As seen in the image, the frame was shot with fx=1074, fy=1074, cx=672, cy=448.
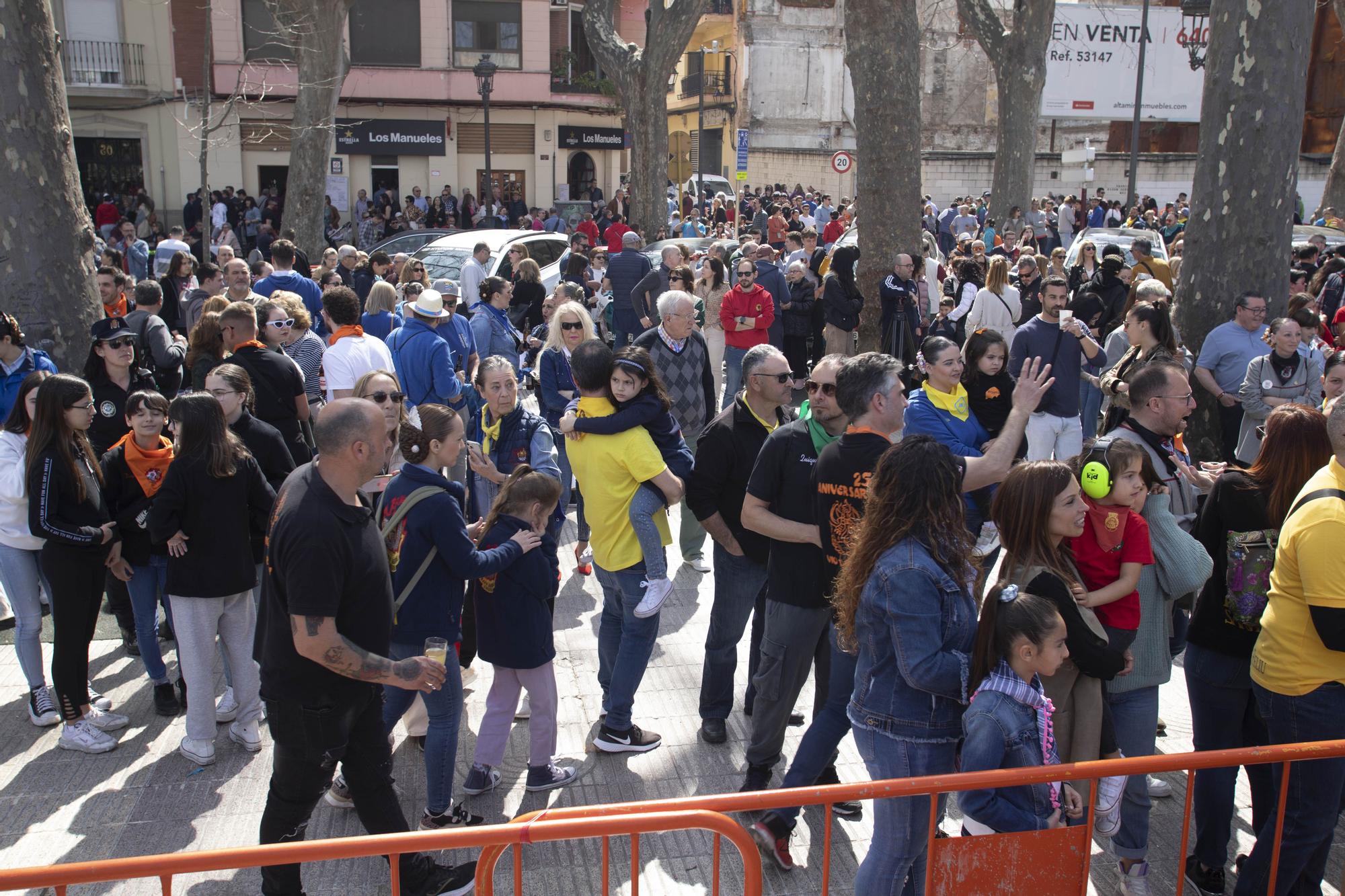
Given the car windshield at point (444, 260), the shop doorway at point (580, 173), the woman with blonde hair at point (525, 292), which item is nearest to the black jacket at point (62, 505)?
the woman with blonde hair at point (525, 292)

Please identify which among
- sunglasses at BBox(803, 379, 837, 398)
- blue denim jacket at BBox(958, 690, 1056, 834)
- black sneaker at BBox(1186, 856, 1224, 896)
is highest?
sunglasses at BBox(803, 379, 837, 398)

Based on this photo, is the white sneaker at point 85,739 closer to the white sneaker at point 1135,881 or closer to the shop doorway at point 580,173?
the white sneaker at point 1135,881

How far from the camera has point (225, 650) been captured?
5.12 metres

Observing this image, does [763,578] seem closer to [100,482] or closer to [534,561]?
[534,561]

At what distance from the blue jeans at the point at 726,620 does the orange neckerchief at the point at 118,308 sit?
21.3 ft

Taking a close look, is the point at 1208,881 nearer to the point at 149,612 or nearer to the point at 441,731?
the point at 441,731

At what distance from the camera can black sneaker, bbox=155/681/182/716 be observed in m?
5.43

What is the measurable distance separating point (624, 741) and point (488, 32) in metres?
33.3

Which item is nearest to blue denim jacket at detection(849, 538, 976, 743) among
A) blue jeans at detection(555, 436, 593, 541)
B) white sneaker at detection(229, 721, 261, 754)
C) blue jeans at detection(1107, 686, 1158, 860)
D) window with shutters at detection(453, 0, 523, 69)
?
blue jeans at detection(1107, 686, 1158, 860)

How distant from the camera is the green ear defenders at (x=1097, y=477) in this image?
12.4ft

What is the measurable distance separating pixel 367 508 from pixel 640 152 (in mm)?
20457

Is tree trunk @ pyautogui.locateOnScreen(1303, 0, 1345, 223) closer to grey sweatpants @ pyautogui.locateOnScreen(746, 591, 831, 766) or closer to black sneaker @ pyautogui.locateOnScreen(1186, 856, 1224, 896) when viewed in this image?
black sneaker @ pyautogui.locateOnScreen(1186, 856, 1224, 896)

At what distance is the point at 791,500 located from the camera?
14.4ft

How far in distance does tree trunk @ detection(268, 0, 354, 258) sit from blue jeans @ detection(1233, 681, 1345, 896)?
19.1m
